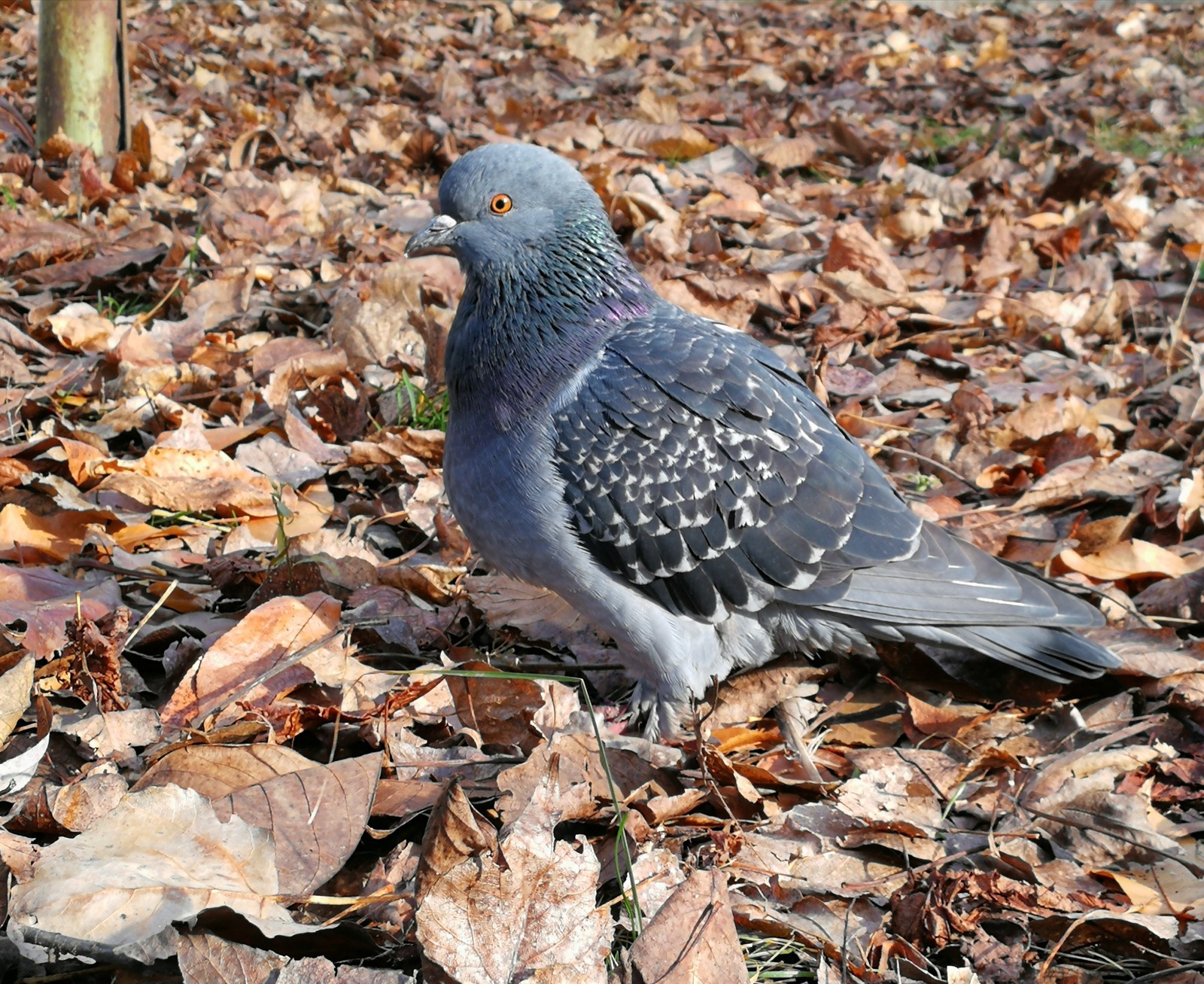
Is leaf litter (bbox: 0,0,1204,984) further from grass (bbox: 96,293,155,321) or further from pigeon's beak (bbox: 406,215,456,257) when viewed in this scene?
pigeon's beak (bbox: 406,215,456,257)

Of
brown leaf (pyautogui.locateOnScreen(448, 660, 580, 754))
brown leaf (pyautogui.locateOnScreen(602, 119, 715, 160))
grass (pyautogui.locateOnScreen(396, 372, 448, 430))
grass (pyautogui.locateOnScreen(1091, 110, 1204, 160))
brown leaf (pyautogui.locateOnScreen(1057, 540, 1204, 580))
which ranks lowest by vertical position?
brown leaf (pyautogui.locateOnScreen(448, 660, 580, 754))

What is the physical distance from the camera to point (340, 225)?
21.6 feet

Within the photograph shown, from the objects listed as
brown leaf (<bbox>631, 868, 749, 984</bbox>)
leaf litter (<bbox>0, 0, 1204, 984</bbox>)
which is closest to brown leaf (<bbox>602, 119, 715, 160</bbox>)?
leaf litter (<bbox>0, 0, 1204, 984</bbox>)

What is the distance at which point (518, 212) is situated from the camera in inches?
152

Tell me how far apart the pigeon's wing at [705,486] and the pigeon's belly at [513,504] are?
0.23ft

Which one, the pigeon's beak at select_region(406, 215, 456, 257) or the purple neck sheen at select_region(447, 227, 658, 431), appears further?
the pigeon's beak at select_region(406, 215, 456, 257)

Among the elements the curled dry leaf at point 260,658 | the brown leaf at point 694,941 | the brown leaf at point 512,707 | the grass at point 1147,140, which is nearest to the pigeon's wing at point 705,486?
the brown leaf at point 512,707

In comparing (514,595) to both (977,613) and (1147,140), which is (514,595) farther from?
(1147,140)

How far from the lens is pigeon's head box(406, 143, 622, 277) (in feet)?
12.6

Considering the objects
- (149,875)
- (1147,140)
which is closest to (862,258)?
(1147,140)

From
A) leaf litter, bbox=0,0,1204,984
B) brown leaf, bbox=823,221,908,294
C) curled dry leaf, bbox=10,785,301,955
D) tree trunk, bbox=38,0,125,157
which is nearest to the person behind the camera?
curled dry leaf, bbox=10,785,301,955

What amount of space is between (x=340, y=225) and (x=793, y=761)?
4.44m

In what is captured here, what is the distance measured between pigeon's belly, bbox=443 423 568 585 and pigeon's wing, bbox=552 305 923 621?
71 mm

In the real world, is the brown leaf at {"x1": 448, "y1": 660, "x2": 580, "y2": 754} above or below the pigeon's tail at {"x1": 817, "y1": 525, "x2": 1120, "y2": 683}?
below
